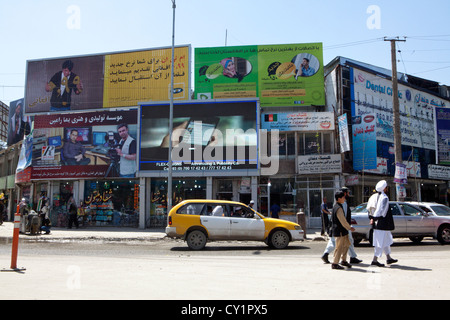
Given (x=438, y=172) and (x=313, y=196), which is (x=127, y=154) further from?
(x=438, y=172)

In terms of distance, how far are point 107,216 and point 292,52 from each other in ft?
55.8

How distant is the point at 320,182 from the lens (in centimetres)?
2178

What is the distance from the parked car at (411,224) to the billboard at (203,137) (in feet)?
31.7

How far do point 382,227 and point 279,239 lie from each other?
481 cm

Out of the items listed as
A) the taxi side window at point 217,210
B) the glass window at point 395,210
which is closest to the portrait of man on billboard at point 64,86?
the taxi side window at point 217,210

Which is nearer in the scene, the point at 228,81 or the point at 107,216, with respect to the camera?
the point at 107,216

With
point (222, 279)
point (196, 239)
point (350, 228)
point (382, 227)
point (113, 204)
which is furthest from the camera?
point (113, 204)

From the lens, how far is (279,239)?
12883 millimetres

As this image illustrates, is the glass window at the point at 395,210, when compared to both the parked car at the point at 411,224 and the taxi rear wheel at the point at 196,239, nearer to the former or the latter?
the parked car at the point at 411,224

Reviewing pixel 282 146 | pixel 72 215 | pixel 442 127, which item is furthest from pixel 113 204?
pixel 442 127
